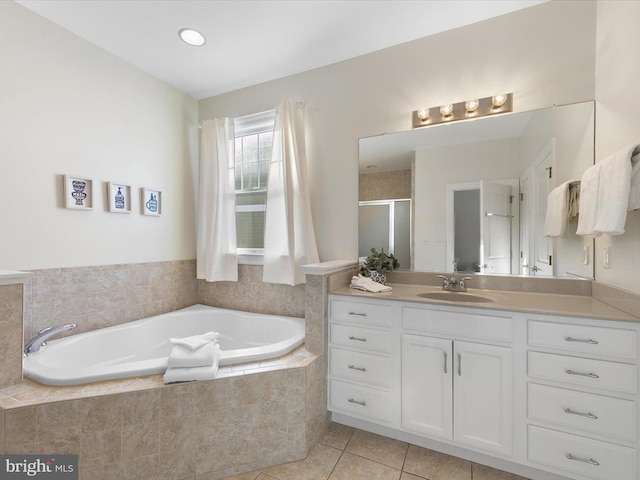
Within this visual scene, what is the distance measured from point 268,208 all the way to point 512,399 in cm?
208

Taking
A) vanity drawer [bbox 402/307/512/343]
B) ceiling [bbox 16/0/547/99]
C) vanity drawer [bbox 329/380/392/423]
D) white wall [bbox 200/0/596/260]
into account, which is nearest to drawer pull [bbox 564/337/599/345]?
vanity drawer [bbox 402/307/512/343]

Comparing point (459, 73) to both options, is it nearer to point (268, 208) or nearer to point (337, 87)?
point (337, 87)

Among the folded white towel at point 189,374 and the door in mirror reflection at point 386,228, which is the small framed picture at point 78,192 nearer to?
the folded white towel at point 189,374

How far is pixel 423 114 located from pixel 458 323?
1474 mm

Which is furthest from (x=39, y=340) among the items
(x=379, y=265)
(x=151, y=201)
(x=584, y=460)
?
(x=584, y=460)

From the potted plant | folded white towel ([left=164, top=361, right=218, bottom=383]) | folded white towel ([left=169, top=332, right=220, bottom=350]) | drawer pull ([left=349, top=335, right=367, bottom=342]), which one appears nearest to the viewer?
folded white towel ([left=164, top=361, right=218, bottom=383])

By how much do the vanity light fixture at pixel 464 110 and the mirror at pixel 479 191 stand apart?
53 millimetres

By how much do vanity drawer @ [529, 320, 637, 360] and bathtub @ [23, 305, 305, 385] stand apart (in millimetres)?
1339

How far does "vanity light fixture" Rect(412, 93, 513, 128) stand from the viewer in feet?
6.15

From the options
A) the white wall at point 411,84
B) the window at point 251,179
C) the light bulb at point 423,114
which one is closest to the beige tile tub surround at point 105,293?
the window at point 251,179

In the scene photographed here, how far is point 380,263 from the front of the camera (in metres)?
2.14

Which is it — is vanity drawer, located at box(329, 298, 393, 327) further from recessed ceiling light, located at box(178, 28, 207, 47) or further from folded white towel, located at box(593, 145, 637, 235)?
recessed ceiling light, located at box(178, 28, 207, 47)

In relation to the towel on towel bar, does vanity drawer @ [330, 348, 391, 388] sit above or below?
below

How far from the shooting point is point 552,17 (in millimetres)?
1765
